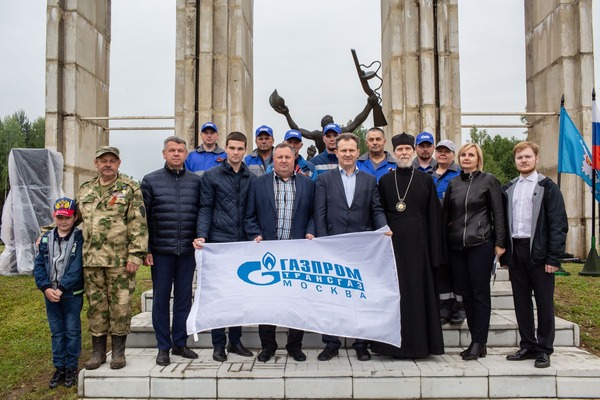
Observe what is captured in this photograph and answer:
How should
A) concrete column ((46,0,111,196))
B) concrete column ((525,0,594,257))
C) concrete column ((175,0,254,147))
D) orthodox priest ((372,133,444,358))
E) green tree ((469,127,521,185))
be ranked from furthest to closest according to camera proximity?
green tree ((469,127,521,185)) → concrete column ((525,0,594,257)) → concrete column ((46,0,111,196)) → concrete column ((175,0,254,147)) → orthodox priest ((372,133,444,358))

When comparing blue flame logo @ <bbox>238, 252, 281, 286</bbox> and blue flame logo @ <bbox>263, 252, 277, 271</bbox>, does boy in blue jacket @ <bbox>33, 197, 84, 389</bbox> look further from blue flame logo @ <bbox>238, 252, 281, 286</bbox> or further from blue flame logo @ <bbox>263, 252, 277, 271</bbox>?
blue flame logo @ <bbox>263, 252, 277, 271</bbox>

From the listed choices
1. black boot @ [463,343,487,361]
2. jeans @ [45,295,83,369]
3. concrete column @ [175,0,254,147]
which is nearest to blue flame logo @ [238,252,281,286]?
jeans @ [45,295,83,369]

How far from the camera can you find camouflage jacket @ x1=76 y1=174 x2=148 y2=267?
15.8 ft

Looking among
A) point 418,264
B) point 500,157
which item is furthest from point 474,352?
point 500,157

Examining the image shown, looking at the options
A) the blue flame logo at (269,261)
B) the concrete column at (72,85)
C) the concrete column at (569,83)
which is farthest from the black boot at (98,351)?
the concrete column at (569,83)

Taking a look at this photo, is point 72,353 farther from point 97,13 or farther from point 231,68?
point 97,13

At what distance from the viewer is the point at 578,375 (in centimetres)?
466

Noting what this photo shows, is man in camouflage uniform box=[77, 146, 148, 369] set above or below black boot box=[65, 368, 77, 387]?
above

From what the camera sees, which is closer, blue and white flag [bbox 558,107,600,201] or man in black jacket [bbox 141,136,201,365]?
man in black jacket [bbox 141,136,201,365]

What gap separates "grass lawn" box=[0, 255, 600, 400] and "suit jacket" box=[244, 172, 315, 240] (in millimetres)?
2268

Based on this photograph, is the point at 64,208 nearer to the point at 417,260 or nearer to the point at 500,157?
the point at 417,260

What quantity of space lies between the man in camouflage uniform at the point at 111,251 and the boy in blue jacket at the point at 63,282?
117mm

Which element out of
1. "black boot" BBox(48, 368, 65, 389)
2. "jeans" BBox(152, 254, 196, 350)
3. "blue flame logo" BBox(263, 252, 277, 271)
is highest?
"blue flame logo" BBox(263, 252, 277, 271)

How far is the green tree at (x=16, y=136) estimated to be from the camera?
51281 mm
